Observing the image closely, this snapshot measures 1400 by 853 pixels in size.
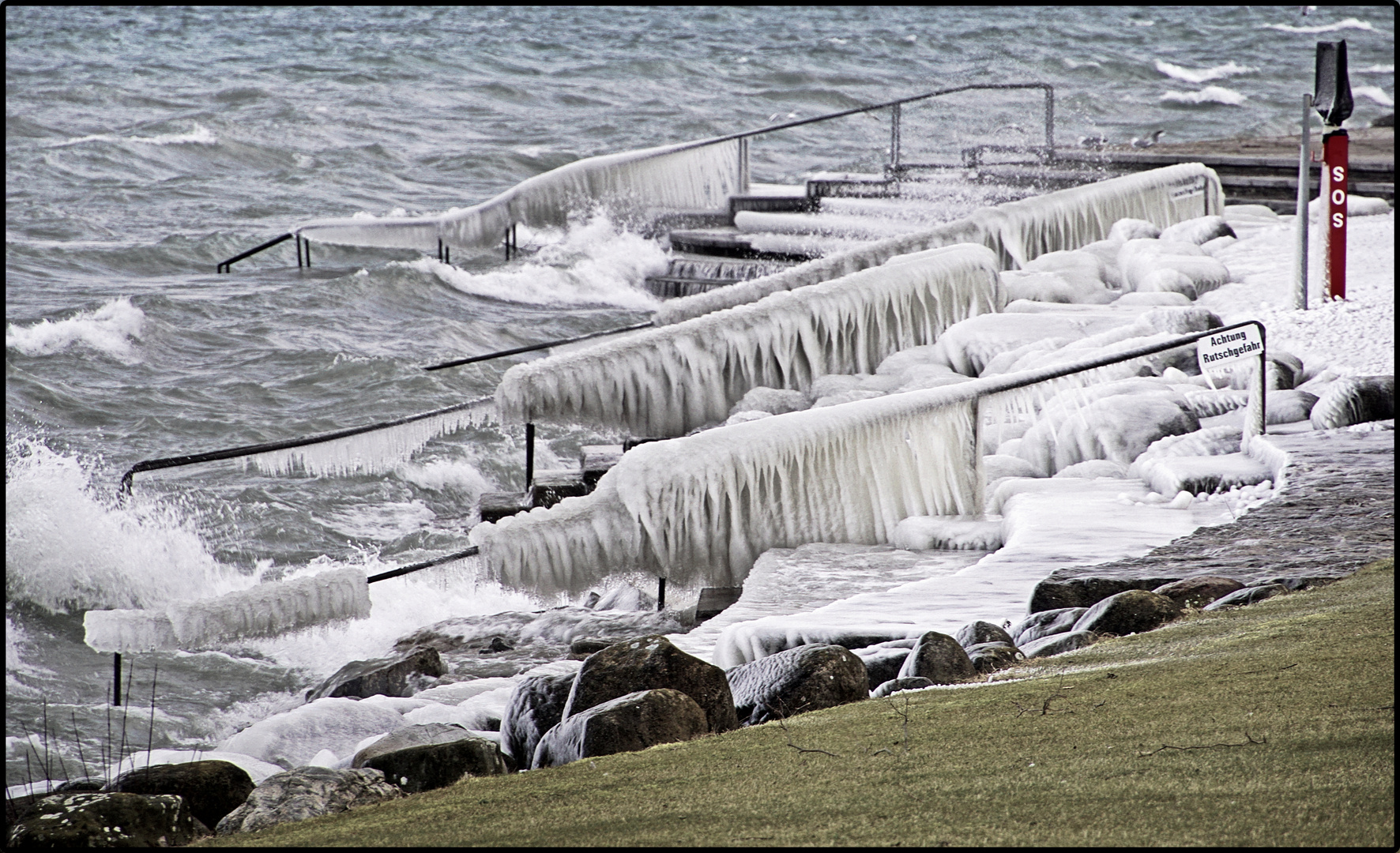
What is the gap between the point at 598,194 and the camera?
17703mm

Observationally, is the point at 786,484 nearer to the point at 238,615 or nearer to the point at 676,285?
the point at 238,615

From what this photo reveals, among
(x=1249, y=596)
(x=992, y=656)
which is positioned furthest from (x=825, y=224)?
(x=992, y=656)

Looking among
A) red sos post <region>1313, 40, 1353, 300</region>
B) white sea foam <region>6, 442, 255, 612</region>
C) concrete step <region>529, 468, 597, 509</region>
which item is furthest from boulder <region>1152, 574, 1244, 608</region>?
white sea foam <region>6, 442, 255, 612</region>

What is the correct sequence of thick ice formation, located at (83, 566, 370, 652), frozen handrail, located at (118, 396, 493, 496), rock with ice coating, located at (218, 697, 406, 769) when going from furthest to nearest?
frozen handrail, located at (118, 396, 493, 496) → thick ice formation, located at (83, 566, 370, 652) → rock with ice coating, located at (218, 697, 406, 769)

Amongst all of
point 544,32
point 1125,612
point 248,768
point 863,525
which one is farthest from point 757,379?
point 544,32

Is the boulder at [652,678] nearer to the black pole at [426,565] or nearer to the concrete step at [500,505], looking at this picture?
the black pole at [426,565]

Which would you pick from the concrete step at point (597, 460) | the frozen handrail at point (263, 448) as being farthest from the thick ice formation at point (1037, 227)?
the frozen handrail at point (263, 448)

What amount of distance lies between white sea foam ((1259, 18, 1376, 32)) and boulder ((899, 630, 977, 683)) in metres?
58.1

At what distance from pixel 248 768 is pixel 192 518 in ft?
22.0

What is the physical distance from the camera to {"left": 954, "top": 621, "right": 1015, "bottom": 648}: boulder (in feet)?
19.7

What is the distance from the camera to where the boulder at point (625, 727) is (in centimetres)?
480

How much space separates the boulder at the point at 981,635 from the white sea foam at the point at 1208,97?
3683 cm

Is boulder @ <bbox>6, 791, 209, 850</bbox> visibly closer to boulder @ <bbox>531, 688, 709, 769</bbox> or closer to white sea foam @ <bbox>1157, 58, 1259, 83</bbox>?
boulder @ <bbox>531, 688, 709, 769</bbox>

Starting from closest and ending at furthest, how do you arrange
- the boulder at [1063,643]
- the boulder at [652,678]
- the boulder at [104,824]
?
the boulder at [104,824] < the boulder at [652,678] < the boulder at [1063,643]
